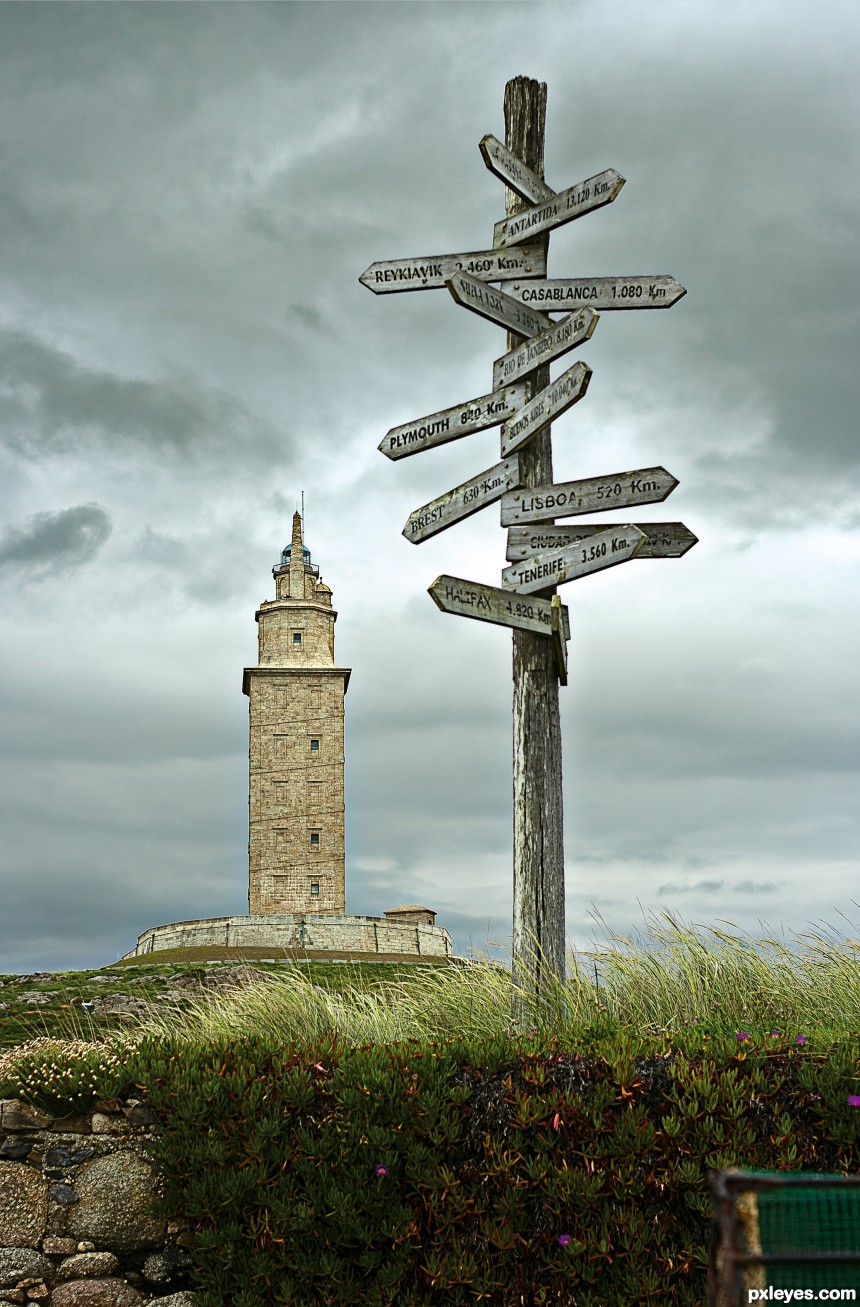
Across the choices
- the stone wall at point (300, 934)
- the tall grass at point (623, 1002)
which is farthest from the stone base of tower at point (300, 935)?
the tall grass at point (623, 1002)

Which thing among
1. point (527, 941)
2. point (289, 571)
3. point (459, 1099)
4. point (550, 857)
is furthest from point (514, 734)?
point (289, 571)

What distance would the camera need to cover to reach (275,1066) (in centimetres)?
628

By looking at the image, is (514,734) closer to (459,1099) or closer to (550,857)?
(550,857)

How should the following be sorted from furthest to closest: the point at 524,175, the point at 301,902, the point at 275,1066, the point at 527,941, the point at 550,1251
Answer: the point at 301,902 → the point at 524,175 → the point at 527,941 → the point at 275,1066 → the point at 550,1251

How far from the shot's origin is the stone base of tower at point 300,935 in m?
34.6

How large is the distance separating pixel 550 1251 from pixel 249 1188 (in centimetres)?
154

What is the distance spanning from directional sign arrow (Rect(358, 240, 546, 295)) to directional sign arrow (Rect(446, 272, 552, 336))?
29 centimetres

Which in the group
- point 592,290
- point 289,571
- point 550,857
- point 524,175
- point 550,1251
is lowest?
point 550,1251

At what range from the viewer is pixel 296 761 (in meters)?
45.8

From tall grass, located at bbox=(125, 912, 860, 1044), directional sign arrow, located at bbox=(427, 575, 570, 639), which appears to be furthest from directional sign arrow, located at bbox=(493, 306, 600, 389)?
tall grass, located at bbox=(125, 912, 860, 1044)

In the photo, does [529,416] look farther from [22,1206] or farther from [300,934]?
[300,934]

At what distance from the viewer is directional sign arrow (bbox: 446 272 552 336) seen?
826 centimetres

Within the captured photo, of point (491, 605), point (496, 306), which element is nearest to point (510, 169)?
point (496, 306)

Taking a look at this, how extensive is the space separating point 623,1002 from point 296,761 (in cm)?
3851
